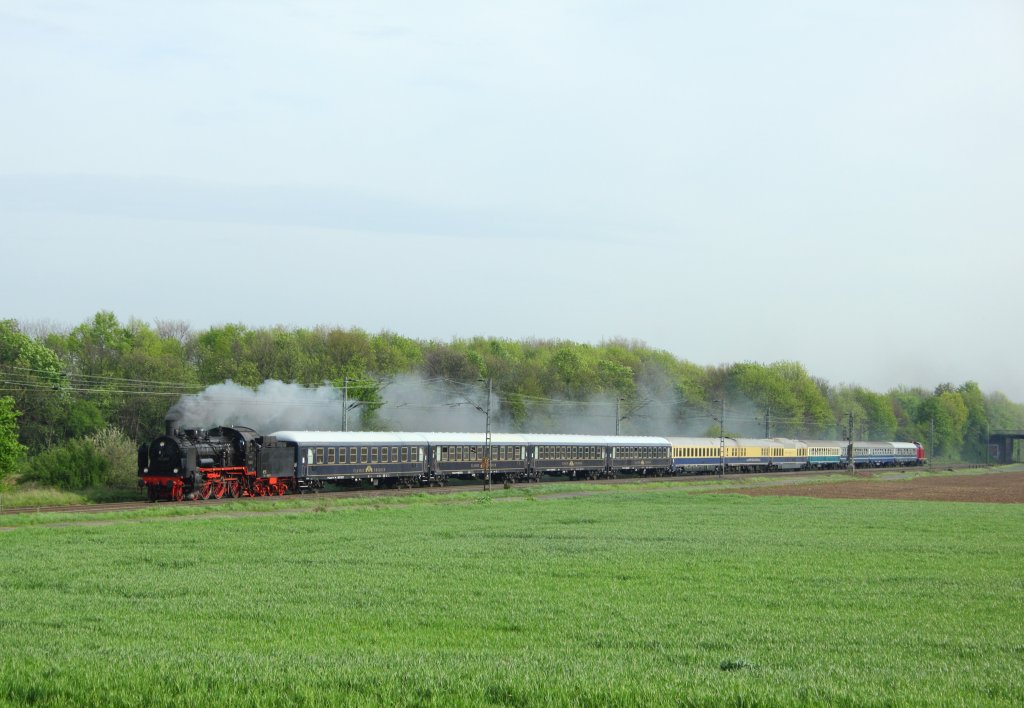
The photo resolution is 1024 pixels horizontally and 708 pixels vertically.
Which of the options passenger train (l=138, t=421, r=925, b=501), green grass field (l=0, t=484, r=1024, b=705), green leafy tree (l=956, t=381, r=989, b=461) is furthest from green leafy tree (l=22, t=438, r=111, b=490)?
green leafy tree (l=956, t=381, r=989, b=461)

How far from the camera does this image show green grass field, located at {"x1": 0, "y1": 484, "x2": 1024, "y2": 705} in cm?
1137

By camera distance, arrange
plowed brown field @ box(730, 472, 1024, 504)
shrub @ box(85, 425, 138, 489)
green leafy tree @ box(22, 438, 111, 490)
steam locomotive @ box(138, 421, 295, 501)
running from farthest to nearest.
→ plowed brown field @ box(730, 472, 1024, 504) → shrub @ box(85, 425, 138, 489) → green leafy tree @ box(22, 438, 111, 490) → steam locomotive @ box(138, 421, 295, 501)

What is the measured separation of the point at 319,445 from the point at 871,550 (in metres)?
31.2

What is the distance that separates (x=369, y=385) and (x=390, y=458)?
19705 mm

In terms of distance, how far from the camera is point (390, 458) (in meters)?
58.0

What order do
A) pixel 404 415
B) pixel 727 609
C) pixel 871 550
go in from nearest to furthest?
pixel 727 609 < pixel 871 550 < pixel 404 415

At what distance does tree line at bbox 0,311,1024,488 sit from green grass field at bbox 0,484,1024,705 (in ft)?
94.4

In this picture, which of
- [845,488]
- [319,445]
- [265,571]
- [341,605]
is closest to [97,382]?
[319,445]

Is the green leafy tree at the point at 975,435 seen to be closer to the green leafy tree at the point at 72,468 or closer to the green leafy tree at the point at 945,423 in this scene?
the green leafy tree at the point at 945,423

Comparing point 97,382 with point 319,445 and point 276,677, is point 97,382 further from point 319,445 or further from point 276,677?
point 276,677

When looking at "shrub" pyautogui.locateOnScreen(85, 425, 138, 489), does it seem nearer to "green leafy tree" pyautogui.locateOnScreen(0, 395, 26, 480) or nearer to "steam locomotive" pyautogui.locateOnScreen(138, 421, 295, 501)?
"green leafy tree" pyautogui.locateOnScreen(0, 395, 26, 480)

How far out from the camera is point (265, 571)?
2320 centimetres

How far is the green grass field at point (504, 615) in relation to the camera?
11367mm

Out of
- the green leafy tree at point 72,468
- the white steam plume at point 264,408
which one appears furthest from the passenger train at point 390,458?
the green leafy tree at point 72,468
